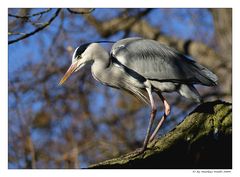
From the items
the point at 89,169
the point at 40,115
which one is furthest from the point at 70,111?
the point at 89,169

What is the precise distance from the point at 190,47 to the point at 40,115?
2.92 metres

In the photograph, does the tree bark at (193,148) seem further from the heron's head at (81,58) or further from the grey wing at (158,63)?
the heron's head at (81,58)

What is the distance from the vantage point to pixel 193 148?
12.5 ft

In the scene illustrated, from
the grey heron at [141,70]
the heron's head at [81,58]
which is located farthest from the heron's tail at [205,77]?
the heron's head at [81,58]

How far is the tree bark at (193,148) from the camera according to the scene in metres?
3.81

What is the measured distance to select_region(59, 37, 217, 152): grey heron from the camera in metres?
4.60

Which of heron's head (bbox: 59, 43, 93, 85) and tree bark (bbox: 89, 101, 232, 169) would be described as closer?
tree bark (bbox: 89, 101, 232, 169)

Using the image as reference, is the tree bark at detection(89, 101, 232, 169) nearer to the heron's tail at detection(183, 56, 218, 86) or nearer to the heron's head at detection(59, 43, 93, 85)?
the heron's tail at detection(183, 56, 218, 86)

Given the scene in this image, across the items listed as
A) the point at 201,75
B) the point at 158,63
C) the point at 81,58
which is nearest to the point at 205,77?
the point at 201,75

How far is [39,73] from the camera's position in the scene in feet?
31.7

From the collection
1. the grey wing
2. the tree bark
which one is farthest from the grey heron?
the tree bark

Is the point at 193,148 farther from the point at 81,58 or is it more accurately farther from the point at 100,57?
the point at 81,58

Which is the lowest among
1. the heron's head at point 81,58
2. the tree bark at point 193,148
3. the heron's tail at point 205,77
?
the tree bark at point 193,148
